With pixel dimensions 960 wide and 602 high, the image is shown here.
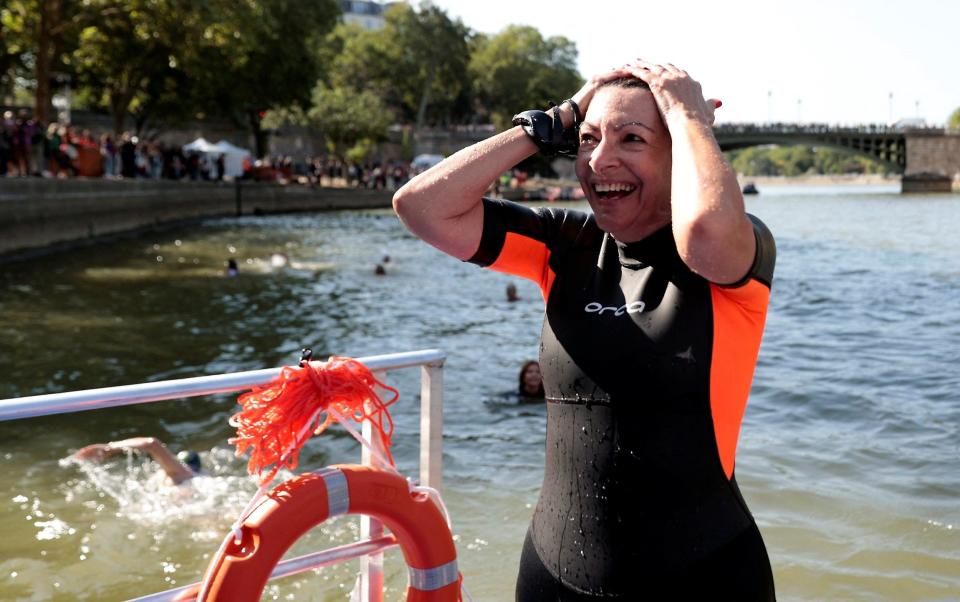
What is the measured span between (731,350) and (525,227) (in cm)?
65

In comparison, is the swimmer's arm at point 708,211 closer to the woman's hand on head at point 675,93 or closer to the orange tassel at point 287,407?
the woman's hand on head at point 675,93

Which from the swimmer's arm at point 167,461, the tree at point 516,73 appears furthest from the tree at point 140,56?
the tree at point 516,73

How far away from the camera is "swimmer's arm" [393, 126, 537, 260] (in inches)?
98.0

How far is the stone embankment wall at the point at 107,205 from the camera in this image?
79.2 ft

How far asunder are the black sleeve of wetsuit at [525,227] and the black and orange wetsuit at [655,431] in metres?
0.21

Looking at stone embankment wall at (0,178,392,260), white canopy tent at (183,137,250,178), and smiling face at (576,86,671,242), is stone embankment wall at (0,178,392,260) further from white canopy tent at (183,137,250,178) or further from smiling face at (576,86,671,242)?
smiling face at (576,86,671,242)

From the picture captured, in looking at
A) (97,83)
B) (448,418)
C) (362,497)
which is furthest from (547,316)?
(97,83)

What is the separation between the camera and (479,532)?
24.4 feet

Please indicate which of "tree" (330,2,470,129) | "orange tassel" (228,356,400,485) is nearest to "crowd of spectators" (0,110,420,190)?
"orange tassel" (228,356,400,485)

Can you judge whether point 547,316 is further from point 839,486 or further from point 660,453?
point 839,486

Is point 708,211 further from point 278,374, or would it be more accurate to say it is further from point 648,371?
point 278,374

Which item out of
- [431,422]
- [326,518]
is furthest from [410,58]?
[326,518]

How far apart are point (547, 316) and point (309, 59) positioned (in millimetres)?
58815

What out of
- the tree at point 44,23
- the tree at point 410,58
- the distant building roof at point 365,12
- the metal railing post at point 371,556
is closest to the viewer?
the metal railing post at point 371,556
